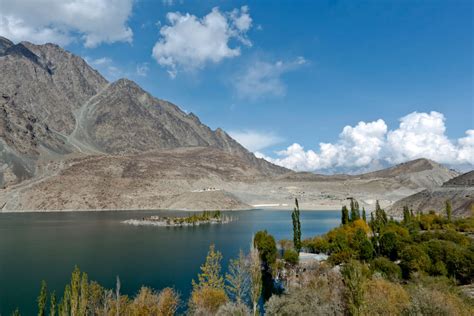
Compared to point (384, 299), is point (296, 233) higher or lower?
higher

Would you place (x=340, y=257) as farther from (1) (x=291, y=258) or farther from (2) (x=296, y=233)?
(2) (x=296, y=233)

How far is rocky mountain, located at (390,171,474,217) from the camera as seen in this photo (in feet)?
391

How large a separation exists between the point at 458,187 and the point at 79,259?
12781cm

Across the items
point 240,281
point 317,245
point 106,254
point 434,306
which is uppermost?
point 240,281

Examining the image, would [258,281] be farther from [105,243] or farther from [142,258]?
[105,243]

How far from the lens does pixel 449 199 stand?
128125 millimetres

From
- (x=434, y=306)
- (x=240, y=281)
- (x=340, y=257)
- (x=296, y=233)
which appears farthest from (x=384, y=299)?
(x=296, y=233)

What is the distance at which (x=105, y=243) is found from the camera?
86.9 m

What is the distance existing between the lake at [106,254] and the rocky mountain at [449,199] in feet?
144

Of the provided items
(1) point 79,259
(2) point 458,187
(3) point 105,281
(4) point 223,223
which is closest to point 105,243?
(1) point 79,259

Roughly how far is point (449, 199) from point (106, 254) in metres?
109

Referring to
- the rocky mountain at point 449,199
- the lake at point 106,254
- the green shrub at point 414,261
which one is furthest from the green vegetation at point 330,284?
the rocky mountain at point 449,199

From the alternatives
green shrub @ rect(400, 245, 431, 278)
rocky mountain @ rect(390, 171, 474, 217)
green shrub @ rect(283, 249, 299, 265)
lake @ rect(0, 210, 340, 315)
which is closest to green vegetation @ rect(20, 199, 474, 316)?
green shrub @ rect(283, 249, 299, 265)

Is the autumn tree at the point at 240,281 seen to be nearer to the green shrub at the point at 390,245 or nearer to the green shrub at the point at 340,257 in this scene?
the green shrub at the point at 340,257
